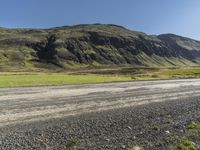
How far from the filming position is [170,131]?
43.4ft

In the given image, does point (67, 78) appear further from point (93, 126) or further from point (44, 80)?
point (93, 126)

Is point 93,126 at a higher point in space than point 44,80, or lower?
higher

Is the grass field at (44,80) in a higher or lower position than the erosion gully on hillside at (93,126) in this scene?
lower

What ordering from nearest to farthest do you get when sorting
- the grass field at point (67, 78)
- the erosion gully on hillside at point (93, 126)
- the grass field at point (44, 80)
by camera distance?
the erosion gully on hillside at point (93, 126) → the grass field at point (44, 80) → the grass field at point (67, 78)

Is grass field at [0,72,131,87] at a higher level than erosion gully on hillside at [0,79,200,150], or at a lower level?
lower

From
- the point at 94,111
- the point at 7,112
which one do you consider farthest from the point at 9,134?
the point at 94,111

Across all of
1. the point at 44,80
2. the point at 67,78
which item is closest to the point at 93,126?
the point at 44,80

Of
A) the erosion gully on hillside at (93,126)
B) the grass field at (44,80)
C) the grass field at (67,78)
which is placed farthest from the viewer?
the grass field at (67,78)

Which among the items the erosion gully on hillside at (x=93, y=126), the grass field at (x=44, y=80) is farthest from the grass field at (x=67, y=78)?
the erosion gully on hillside at (x=93, y=126)

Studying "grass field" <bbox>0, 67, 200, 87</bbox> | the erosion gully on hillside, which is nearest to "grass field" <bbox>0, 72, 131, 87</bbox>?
"grass field" <bbox>0, 67, 200, 87</bbox>

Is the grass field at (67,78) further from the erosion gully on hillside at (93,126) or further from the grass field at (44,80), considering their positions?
the erosion gully on hillside at (93,126)

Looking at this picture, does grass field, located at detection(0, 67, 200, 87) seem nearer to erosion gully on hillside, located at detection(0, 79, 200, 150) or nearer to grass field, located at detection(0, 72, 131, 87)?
grass field, located at detection(0, 72, 131, 87)

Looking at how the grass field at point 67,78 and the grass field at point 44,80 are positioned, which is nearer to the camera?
the grass field at point 44,80

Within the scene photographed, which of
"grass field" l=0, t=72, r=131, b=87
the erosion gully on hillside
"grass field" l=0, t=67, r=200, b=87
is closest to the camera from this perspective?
the erosion gully on hillside
